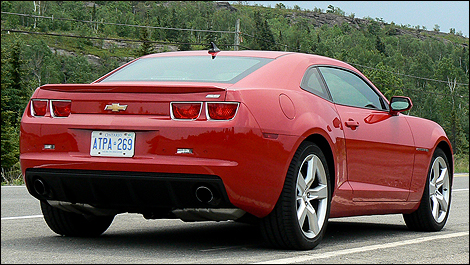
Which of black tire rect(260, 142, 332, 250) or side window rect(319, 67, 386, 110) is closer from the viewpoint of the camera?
black tire rect(260, 142, 332, 250)

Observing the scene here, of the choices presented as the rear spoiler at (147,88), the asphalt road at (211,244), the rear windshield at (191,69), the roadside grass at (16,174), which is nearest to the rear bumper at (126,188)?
the asphalt road at (211,244)

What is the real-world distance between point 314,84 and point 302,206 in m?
1.09

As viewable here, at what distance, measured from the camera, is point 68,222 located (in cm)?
568

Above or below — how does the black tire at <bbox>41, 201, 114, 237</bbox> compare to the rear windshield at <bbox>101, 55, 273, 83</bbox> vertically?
below

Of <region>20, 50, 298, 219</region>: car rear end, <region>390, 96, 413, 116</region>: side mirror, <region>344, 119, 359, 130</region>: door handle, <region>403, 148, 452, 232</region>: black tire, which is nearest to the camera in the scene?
<region>20, 50, 298, 219</region>: car rear end

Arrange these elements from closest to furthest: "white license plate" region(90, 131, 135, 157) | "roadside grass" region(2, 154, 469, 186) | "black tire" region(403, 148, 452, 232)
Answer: "white license plate" region(90, 131, 135, 157)
"black tire" region(403, 148, 452, 232)
"roadside grass" region(2, 154, 469, 186)

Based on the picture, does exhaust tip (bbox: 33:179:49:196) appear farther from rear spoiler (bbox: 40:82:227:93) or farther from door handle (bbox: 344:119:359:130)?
door handle (bbox: 344:119:359:130)

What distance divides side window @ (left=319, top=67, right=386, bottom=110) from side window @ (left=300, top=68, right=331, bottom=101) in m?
0.13

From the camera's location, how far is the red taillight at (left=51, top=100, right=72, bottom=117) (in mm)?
4965

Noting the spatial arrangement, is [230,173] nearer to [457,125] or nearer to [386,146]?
[386,146]

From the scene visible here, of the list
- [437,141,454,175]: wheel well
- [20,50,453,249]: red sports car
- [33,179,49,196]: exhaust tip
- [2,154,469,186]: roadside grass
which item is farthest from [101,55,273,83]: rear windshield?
[2,154,469,186]: roadside grass

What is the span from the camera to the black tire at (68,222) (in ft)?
18.6


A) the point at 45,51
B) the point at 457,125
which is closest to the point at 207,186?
the point at 457,125

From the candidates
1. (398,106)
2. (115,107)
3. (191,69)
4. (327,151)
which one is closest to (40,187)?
(115,107)
